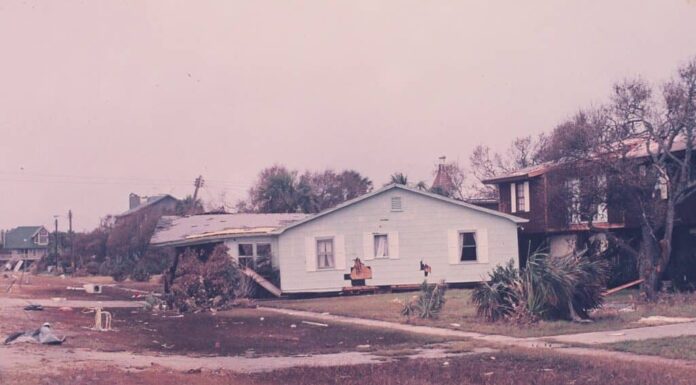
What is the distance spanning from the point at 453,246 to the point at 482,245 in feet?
4.11

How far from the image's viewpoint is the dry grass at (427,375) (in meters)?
13.0

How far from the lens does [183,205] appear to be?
70062 millimetres

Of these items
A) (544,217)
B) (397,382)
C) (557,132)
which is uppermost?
(557,132)

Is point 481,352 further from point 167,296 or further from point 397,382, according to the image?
point 167,296

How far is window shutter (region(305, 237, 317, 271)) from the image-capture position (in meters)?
36.2

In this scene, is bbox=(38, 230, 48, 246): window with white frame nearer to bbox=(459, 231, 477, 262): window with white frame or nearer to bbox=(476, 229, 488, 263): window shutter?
bbox=(459, 231, 477, 262): window with white frame

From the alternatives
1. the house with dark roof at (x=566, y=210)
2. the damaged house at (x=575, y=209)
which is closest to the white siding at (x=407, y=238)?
the house with dark roof at (x=566, y=210)

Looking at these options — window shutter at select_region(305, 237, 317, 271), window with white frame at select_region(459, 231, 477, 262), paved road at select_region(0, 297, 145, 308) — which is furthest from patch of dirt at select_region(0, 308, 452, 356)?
window with white frame at select_region(459, 231, 477, 262)

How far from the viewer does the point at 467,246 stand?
124 feet

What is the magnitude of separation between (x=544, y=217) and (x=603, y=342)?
70.7 feet

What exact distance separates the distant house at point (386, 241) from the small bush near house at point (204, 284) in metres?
2.87

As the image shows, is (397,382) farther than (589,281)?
No

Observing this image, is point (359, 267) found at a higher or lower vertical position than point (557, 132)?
lower

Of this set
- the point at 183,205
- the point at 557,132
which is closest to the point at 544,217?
the point at 557,132
